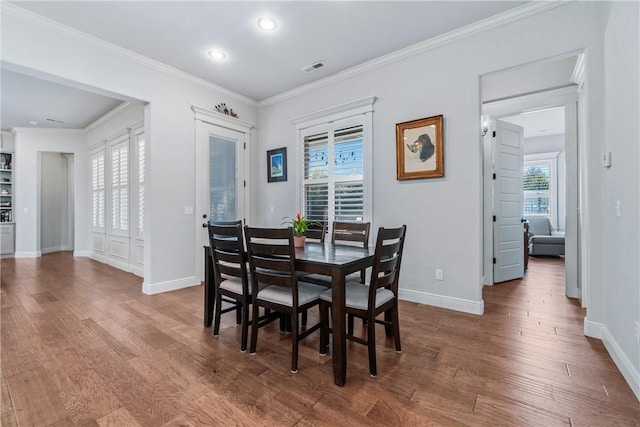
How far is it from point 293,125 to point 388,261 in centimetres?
315

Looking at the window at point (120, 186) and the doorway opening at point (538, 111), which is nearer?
the doorway opening at point (538, 111)

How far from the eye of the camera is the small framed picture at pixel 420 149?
3088mm

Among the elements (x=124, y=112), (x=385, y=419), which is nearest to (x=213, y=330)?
(x=385, y=419)

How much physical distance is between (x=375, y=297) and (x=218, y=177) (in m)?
3.36

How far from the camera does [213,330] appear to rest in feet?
8.16

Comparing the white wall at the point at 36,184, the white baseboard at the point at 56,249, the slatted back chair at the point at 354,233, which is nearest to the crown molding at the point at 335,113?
the slatted back chair at the point at 354,233

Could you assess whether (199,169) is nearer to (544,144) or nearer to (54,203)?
(54,203)

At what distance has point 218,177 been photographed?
4.41 m

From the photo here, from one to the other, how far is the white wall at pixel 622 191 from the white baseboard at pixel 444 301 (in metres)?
0.93

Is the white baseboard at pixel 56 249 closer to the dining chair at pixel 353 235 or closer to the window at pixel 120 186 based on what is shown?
the window at pixel 120 186

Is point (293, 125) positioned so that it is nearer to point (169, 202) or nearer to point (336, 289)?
point (169, 202)

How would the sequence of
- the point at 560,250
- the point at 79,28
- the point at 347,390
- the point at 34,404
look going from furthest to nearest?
the point at 560,250
the point at 79,28
the point at 347,390
the point at 34,404

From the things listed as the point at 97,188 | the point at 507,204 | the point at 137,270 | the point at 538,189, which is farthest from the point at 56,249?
the point at 538,189

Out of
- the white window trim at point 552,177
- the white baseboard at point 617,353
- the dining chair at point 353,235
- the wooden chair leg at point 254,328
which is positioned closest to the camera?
the white baseboard at point 617,353
